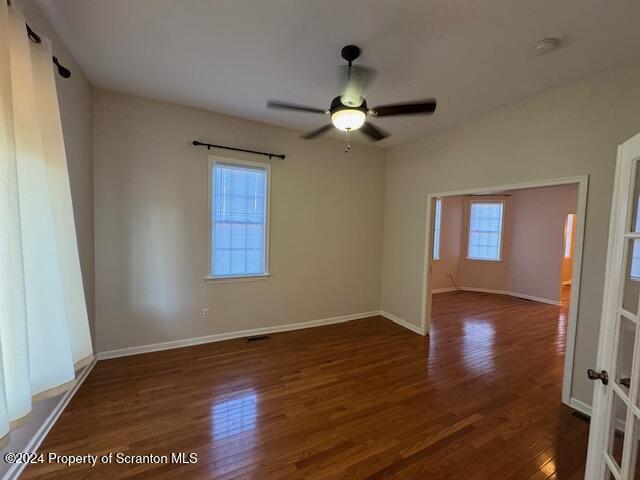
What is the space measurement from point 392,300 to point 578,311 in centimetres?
250

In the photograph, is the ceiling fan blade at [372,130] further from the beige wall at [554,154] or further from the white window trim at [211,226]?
the white window trim at [211,226]

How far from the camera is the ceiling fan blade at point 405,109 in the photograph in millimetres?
1992

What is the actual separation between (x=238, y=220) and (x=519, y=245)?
653 cm

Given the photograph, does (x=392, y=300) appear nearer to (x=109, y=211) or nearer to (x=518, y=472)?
(x=518, y=472)

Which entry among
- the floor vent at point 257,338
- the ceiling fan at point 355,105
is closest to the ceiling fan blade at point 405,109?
the ceiling fan at point 355,105

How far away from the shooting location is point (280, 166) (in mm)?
3854

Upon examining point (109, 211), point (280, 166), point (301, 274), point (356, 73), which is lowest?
point (301, 274)

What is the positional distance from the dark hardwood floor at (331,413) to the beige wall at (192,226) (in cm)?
49

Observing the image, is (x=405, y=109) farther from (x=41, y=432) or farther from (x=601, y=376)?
(x=41, y=432)

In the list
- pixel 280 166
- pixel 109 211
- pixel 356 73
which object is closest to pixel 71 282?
pixel 109 211

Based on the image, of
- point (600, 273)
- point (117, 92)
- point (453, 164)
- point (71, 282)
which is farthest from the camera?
point (453, 164)

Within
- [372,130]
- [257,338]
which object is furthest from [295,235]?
[372,130]

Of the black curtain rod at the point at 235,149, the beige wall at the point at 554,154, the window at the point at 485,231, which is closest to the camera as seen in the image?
the beige wall at the point at 554,154

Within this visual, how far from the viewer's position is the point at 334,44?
6.80 ft
